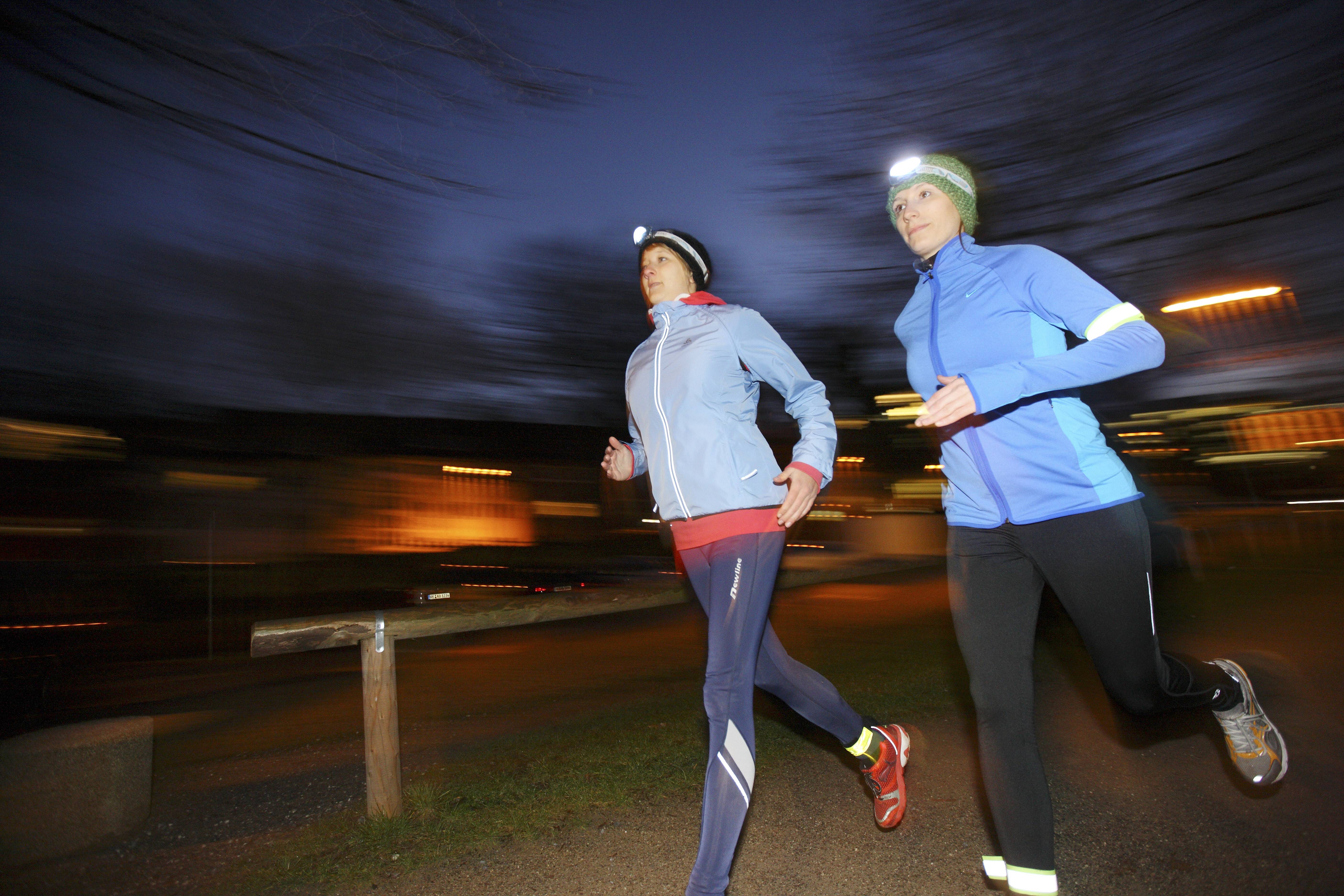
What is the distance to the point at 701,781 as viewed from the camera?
3771mm

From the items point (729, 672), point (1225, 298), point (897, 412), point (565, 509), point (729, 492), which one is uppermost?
point (897, 412)

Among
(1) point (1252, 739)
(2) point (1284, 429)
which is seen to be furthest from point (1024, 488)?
(2) point (1284, 429)

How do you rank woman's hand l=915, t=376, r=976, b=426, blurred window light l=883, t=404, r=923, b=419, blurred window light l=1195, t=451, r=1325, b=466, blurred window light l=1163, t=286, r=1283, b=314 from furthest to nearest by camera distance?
blurred window light l=1195, t=451, r=1325, b=466
blurred window light l=883, t=404, r=923, b=419
blurred window light l=1163, t=286, r=1283, b=314
woman's hand l=915, t=376, r=976, b=426

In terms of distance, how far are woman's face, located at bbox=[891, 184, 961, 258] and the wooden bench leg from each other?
8.91ft

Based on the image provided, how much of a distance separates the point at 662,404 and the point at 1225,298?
263 inches

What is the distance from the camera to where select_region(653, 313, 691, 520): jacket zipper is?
244 centimetres

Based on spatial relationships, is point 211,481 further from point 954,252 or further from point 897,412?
point 954,252

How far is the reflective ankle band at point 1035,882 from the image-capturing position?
2.07 m

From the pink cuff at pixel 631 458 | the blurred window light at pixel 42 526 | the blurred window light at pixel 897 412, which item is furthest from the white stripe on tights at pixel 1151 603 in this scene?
the blurred window light at pixel 42 526

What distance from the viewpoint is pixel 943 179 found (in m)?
2.42

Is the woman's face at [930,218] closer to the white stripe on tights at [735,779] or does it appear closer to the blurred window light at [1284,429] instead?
the white stripe on tights at [735,779]

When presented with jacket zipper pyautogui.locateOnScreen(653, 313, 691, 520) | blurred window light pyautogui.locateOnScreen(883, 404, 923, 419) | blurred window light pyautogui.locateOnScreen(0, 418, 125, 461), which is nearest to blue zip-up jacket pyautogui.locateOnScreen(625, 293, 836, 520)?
jacket zipper pyautogui.locateOnScreen(653, 313, 691, 520)

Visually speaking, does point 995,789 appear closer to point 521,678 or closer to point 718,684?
point 718,684

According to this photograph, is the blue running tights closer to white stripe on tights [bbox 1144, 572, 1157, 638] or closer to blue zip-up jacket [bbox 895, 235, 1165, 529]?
blue zip-up jacket [bbox 895, 235, 1165, 529]
